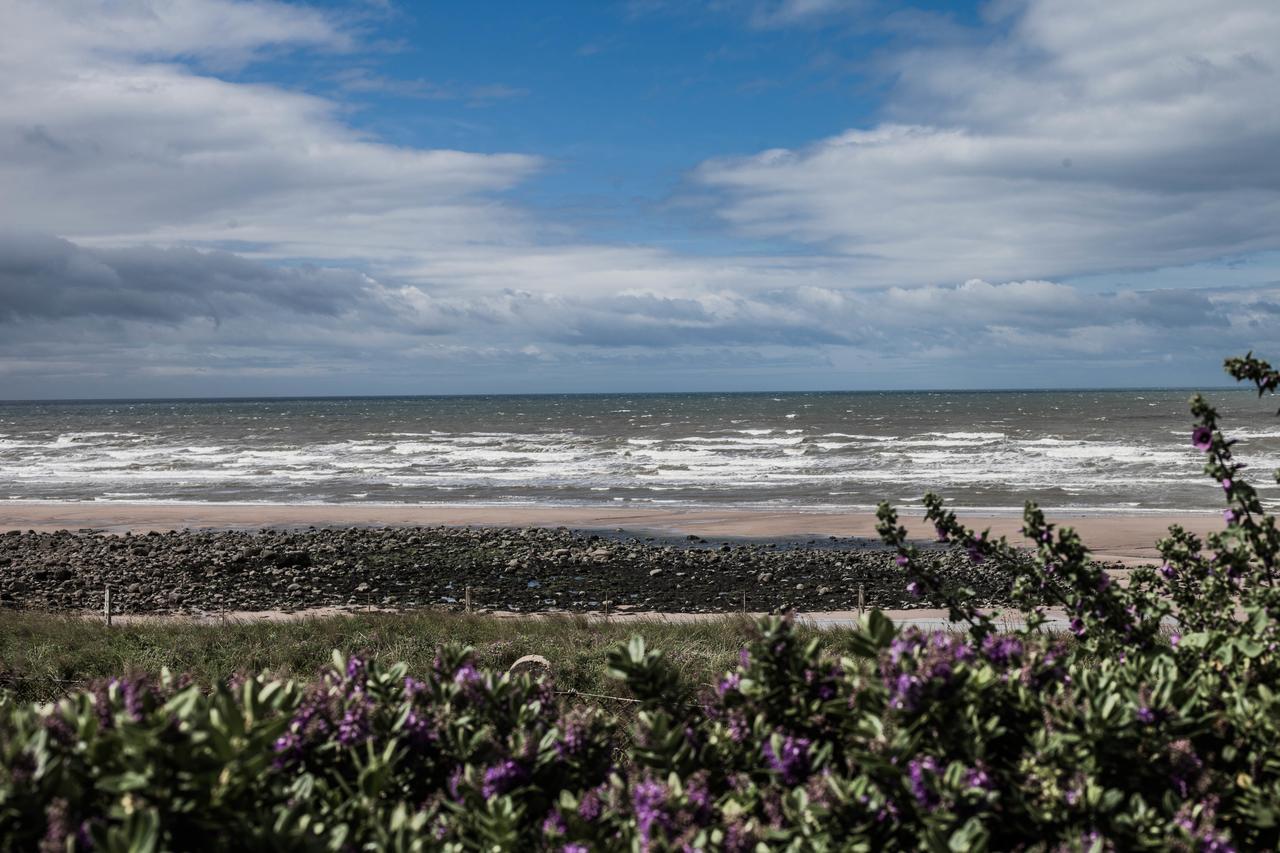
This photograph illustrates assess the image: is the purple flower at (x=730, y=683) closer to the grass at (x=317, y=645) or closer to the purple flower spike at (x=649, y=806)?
the purple flower spike at (x=649, y=806)

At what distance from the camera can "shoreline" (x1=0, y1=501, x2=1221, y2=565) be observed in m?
25.3

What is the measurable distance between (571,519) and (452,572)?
8.54 meters

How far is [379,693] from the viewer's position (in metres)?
2.88

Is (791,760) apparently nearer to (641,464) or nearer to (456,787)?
(456,787)

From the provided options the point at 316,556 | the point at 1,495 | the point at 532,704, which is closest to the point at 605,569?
the point at 316,556

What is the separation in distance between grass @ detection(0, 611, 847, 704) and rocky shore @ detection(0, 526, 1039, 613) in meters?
4.44

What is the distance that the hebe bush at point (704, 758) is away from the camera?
198 centimetres

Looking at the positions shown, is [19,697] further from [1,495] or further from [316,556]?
[1,495]

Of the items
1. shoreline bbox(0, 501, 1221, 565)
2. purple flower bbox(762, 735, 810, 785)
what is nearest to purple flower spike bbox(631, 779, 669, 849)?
purple flower bbox(762, 735, 810, 785)

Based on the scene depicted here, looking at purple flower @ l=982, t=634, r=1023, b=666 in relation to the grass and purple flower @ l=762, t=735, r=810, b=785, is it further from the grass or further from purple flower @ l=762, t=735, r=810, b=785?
the grass

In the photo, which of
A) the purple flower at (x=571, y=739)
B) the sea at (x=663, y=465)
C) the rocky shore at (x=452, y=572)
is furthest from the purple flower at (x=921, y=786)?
the sea at (x=663, y=465)

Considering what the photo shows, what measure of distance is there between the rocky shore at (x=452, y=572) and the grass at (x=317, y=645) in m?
4.44

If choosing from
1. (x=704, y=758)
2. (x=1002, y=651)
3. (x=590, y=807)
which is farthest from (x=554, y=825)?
(x=1002, y=651)

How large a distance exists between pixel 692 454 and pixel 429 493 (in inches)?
758
